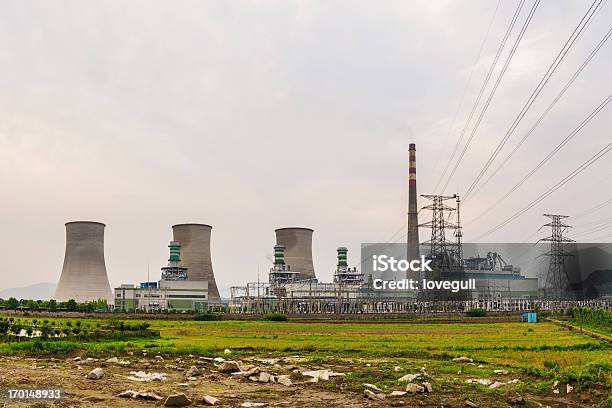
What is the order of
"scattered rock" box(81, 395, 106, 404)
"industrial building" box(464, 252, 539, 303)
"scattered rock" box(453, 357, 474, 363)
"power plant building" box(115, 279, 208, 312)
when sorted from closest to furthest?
"scattered rock" box(81, 395, 106, 404), "scattered rock" box(453, 357, 474, 363), "power plant building" box(115, 279, 208, 312), "industrial building" box(464, 252, 539, 303)

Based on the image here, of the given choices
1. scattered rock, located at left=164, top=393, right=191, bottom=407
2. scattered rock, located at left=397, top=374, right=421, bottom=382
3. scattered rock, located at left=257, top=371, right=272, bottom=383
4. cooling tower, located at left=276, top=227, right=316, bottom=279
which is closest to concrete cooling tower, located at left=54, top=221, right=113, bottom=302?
cooling tower, located at left=276, top=227, right=316, bottom=279

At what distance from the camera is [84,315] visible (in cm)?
6469

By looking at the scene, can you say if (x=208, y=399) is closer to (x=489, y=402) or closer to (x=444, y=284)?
(x=489, y=402)

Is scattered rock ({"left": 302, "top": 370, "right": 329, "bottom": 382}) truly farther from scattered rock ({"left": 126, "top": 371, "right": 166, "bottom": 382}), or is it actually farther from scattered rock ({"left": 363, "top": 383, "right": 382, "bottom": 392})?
scattered rock ({"left": 126, "top": 371, "right": 166, "bottom": 382})

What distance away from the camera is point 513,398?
1347cm

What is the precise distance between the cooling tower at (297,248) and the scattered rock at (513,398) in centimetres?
8432

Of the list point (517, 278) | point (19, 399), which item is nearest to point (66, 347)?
point (19, 399)

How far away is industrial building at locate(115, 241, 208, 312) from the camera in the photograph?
90.5m

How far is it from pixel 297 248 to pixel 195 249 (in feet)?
59.3

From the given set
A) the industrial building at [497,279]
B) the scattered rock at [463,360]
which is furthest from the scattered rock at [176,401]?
the industrial building at [497,279]

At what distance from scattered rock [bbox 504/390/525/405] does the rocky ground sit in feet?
0.07

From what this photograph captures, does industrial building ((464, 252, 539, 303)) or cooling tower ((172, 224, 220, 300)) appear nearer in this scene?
cooling tower ((172, 224, 220, 300))

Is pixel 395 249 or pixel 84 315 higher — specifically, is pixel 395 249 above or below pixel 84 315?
above

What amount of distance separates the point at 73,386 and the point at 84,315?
54934 millimetres
